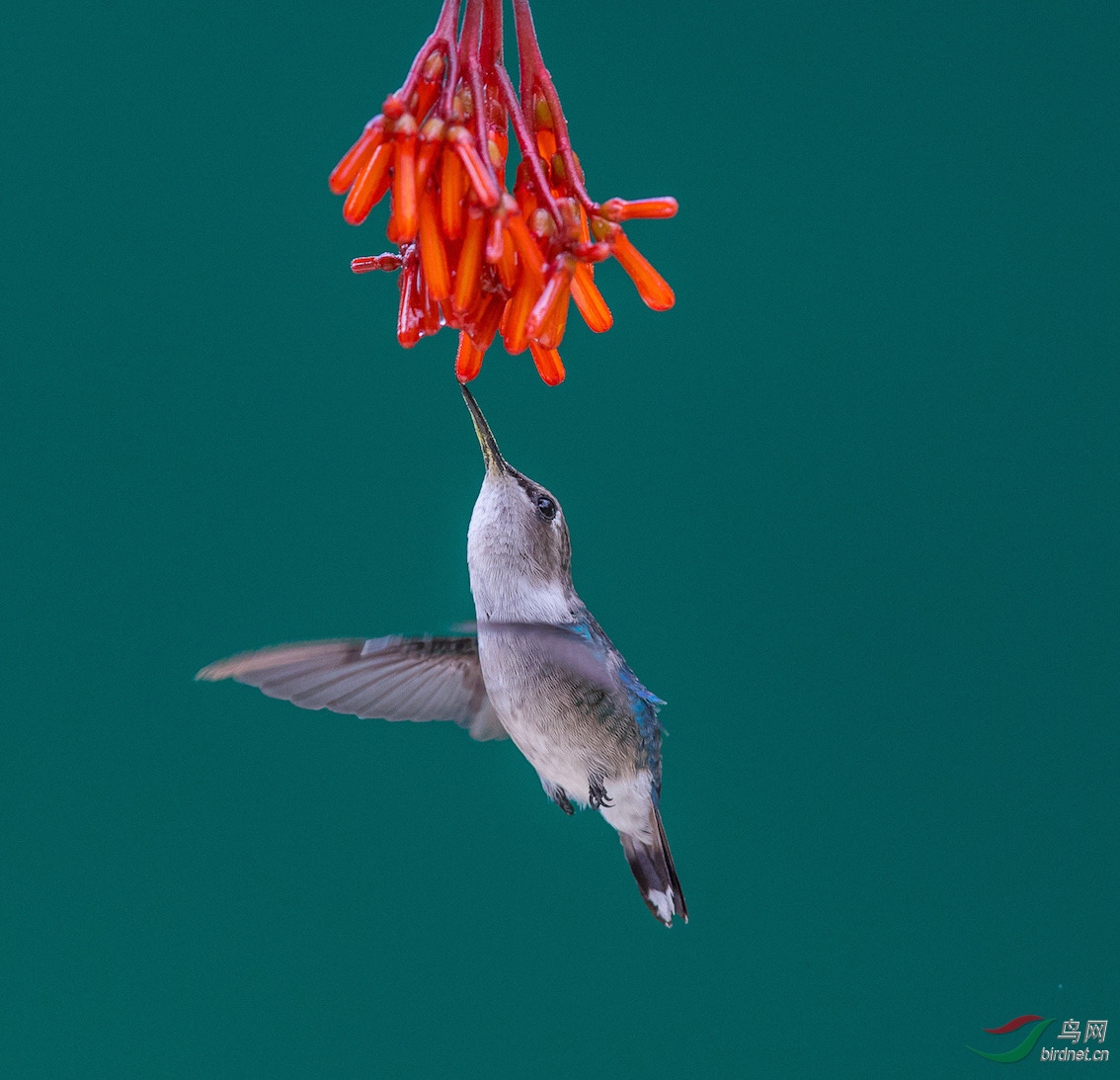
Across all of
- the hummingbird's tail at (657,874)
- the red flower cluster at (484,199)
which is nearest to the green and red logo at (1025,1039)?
the hummingbird's tail at (657,874)

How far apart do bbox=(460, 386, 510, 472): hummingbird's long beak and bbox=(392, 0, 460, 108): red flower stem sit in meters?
0.24

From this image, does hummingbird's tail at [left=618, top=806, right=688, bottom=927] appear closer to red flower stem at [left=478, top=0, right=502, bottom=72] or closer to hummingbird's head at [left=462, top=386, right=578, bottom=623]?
hummingbird's head at [left=462, top=386, right=578, bottom=623]

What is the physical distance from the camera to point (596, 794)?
1215mm

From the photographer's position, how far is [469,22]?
71 centimetres

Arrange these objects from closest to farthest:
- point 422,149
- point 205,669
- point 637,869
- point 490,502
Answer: point 422,149, point 205,669, point 490,502, point 637,869

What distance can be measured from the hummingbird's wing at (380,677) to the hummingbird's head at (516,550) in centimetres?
11

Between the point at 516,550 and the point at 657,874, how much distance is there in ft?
1.57

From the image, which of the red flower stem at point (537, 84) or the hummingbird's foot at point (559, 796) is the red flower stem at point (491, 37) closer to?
the red flower stem at point (537, 84)

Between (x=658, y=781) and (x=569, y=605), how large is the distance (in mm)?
295

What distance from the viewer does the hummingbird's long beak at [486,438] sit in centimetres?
89

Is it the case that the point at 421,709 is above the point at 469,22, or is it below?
below

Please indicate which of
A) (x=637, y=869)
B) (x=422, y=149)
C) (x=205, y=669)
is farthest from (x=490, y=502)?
(x=637, y=869)

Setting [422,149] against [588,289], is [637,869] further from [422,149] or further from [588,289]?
[422,149]

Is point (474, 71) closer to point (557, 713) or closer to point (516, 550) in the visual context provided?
point (516, 550)
